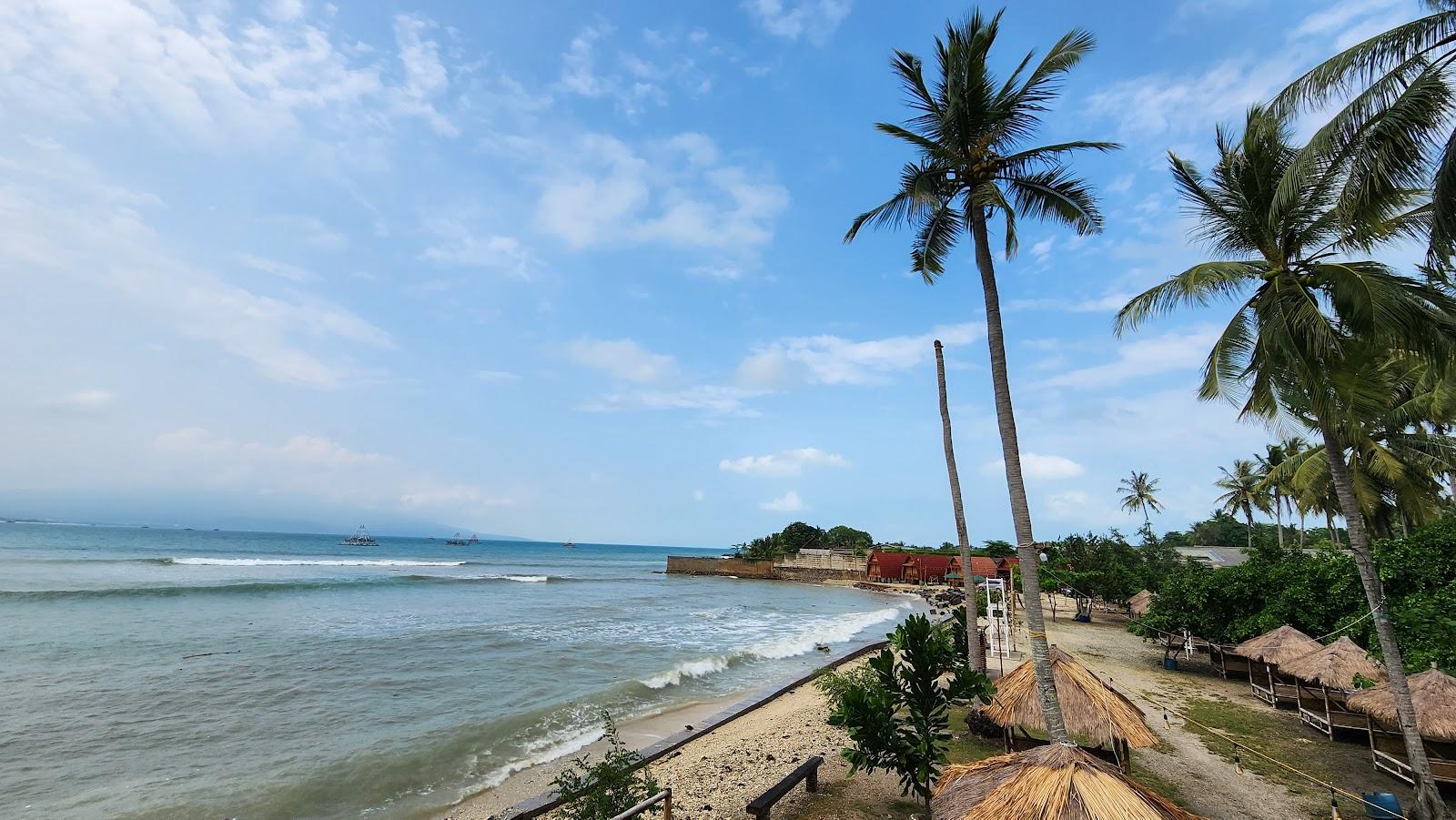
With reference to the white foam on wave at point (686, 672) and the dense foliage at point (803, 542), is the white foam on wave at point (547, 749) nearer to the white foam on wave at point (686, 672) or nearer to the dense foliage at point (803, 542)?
the white foam on wave at point (686, 672)

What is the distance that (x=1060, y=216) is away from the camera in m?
8.23

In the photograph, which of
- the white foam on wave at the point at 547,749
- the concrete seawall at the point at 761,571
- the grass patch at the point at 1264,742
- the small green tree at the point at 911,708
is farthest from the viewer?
the concrete seawall at the point at 761,571

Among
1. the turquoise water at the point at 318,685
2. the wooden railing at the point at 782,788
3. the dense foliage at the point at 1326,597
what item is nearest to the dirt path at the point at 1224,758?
the dense foliage at the point at 1326,597

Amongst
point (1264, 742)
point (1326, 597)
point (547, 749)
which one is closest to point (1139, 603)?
point (1326, 597)

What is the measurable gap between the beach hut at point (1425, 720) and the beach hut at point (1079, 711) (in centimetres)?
328

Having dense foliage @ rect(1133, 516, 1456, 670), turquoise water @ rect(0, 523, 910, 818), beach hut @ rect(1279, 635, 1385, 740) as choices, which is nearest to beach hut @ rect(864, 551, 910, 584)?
turquoise water @ rect(0, 523, 910, 818)

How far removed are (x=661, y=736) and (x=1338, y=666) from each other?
12.1 metres

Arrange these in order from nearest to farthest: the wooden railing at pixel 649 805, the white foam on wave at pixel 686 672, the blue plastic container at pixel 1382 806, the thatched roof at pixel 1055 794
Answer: the thatched roof at pixel 1055 794, the wooden railing at pixel 649 805, the blue plastic container at pixel 1382 806, the white foam on wave at pixel 686 672

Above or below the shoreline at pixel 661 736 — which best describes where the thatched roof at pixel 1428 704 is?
above

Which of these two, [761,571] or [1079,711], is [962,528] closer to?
[1079,711]

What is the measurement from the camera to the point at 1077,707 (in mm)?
8086

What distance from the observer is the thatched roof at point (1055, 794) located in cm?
466

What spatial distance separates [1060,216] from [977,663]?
805 centimetres

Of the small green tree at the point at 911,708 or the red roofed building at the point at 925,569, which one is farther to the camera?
the red roofed building at the point at 925,569
